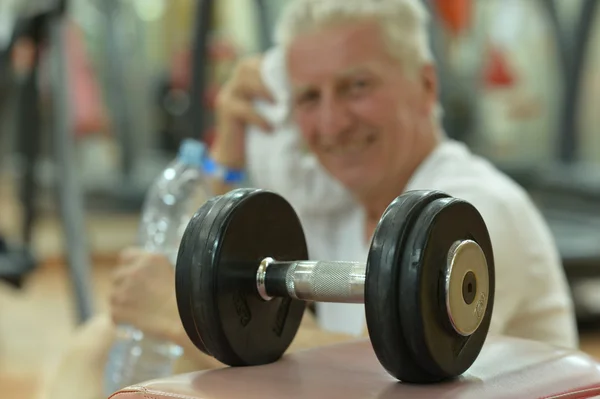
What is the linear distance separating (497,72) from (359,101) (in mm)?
3756

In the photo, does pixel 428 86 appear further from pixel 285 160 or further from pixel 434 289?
pixel 434 289

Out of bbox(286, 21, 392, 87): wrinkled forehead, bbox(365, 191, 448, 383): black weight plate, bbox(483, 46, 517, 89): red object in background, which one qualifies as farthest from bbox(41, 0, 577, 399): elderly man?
bbox(483, 46, 517, 89): red object in background

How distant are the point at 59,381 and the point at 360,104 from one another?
62cm

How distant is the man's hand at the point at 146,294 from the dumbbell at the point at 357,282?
0.23 m

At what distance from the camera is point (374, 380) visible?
803 mm

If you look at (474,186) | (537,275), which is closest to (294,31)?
(474,186)

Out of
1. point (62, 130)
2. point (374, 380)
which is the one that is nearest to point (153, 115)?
point (62, 130)

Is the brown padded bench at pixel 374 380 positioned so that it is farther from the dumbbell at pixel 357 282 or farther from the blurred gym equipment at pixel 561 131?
the blurred gym equipment at pixel 561 131

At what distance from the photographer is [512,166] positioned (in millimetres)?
5480

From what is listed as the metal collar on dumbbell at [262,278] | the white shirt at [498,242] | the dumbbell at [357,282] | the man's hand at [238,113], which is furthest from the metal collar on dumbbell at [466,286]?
the man's hand at [238,113]

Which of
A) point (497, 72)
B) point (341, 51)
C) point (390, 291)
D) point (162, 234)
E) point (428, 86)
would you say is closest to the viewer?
point (390, 291)

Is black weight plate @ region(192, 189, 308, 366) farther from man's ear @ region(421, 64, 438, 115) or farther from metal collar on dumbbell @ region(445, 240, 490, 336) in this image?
man's ear @ region(421, 64, 438, 115)

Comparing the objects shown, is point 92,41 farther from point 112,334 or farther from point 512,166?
point 112,334

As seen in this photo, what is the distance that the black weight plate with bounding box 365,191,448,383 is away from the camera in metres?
0.75
